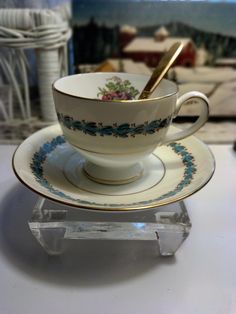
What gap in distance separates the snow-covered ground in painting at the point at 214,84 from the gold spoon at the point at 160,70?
0.81ft

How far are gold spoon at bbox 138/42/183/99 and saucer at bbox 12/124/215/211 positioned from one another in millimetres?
75

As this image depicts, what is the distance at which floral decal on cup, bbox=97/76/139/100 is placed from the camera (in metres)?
0.40

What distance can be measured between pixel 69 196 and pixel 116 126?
70 mm

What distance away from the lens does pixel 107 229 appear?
0.31m

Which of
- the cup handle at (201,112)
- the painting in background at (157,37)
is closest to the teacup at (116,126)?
the cup handle at (201,112)

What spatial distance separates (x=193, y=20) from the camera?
0.60 meters

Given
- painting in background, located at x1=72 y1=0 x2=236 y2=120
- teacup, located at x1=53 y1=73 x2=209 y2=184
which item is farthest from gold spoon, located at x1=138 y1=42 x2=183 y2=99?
painting in background, located at x1=72 y1=0 x2=236 y2=120

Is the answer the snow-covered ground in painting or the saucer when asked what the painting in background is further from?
the saucer

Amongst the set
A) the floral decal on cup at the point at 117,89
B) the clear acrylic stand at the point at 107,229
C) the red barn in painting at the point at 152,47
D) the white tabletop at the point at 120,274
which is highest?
the floral decal on cup at the point at 117,89

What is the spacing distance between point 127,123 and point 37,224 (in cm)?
11

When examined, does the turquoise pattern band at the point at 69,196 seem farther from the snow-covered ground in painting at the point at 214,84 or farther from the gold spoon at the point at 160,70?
the snow-covered ground in painting at the point at 214,84

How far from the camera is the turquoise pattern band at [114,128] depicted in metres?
0.30

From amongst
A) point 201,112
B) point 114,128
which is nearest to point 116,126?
point 114,128

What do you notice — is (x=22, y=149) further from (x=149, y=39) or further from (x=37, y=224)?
(x=149, y=39)
